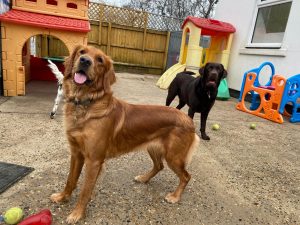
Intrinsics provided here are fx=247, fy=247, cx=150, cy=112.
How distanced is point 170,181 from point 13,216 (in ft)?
5.26

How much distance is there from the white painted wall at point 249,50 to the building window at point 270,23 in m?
0.19

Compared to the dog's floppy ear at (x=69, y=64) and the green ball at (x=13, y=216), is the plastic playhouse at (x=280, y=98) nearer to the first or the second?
the dog's floppy ear at (x=69, y=64)

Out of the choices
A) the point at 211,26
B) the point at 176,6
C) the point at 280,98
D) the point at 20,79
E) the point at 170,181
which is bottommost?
the point at 170,181

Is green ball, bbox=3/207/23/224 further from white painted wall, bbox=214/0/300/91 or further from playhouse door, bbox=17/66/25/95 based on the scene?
white painted wall, bbox=214/0/300/91

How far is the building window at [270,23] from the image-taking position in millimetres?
7383

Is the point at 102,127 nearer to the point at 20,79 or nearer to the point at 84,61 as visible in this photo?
the point at 84,61

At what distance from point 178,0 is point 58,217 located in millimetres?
20858

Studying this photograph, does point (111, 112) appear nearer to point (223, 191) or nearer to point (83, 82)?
point (83, 82)

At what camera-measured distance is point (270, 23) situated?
26.2ft

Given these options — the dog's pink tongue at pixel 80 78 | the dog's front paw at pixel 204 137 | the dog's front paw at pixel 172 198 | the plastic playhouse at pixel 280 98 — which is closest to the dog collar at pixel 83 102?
the dog's pink tongue at pixel 80 78

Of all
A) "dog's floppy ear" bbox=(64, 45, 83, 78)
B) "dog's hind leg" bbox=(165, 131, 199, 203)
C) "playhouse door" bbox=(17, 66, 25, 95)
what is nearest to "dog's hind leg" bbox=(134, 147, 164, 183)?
A: "dog's hind leg" bbox=(165, 131, 199, 203)

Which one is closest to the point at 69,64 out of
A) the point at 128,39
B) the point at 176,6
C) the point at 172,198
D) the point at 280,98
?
the point at 172,198

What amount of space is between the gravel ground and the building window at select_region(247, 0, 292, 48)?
165 inches

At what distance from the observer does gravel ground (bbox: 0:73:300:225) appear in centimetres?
225
